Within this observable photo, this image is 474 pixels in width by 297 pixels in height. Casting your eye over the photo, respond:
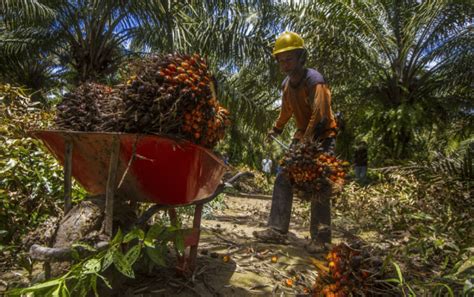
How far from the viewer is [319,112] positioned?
3.10 meters

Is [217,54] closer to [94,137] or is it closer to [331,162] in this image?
[331,162]

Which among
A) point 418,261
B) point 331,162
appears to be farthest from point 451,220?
point 331,162

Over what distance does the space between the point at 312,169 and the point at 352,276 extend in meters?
1.10

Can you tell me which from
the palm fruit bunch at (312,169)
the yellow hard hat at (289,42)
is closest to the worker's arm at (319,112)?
the palm fruit bunch at (312,169)

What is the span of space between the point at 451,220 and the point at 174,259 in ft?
6.26

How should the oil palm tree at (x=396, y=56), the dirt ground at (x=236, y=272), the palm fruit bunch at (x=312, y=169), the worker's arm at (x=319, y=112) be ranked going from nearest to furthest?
the dirt ground at (x=236, y=272) < the palm fruit bunch at (x=312, y=169) < the worker's arm at (x=319, y=112) < the oil palm tree at (x=396, y=56)

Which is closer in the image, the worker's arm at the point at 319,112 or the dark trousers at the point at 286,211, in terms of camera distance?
the worker's arm at the point at 319,112

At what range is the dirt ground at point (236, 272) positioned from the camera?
91.5 inches

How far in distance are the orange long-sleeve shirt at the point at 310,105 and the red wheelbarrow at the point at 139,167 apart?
3.59 ft

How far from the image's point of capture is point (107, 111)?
217 cm

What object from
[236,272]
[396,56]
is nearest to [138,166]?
[236,272]

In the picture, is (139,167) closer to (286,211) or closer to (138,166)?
(138,166)

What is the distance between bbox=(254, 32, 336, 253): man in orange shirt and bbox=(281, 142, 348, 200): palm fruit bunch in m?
0.10

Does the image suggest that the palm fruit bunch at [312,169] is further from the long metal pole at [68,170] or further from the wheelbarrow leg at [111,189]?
the long metal pole at [68,170]
